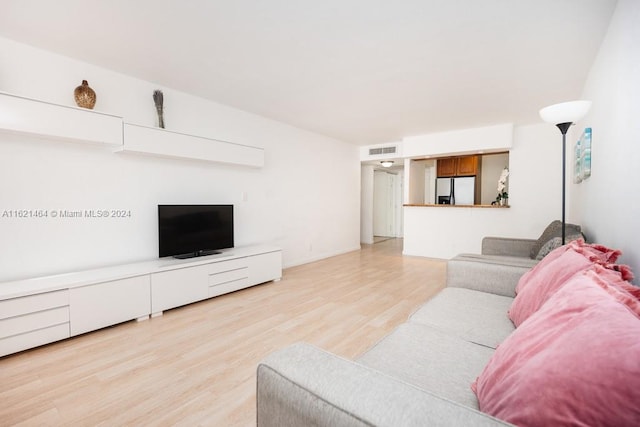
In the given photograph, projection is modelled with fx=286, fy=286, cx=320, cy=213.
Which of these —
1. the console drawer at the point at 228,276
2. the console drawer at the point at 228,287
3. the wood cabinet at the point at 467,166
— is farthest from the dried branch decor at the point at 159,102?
the wood cabinet at the point at 467,166

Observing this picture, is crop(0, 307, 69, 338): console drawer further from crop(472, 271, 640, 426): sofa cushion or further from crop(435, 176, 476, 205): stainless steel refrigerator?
crop(435, 176, 476, 205): stainless steel refrigerator

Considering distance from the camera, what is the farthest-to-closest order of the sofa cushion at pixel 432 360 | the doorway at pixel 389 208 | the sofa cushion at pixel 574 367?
the doorway at pixel 389 208 → the sofa cushion at pixel 432 360 → the sofa cushion at pixel 574 367

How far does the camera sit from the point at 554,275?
1.43 metres

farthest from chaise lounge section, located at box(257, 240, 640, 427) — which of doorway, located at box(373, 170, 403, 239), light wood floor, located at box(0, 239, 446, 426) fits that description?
doorway, located at box(373, 170, 403, 239)

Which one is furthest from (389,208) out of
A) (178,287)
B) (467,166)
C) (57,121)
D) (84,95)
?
(57,121)

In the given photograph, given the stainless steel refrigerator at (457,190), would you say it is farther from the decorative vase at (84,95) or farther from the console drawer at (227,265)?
the decorative vase at (84,95)

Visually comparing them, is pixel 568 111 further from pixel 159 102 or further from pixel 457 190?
pixel 457 190

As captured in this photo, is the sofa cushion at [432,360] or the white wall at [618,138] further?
the white wall at [618,138]

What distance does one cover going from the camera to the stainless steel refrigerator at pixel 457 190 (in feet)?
21.3

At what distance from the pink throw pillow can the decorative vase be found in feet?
12.4

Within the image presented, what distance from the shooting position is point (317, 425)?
0.75 m

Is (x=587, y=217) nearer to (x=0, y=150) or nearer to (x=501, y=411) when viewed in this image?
(x=501, y=411)

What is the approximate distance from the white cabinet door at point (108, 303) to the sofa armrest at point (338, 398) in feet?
7.75


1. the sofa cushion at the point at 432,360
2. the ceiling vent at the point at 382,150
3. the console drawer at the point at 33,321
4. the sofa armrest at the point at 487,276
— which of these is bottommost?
the console drawer at the point at 33,321
